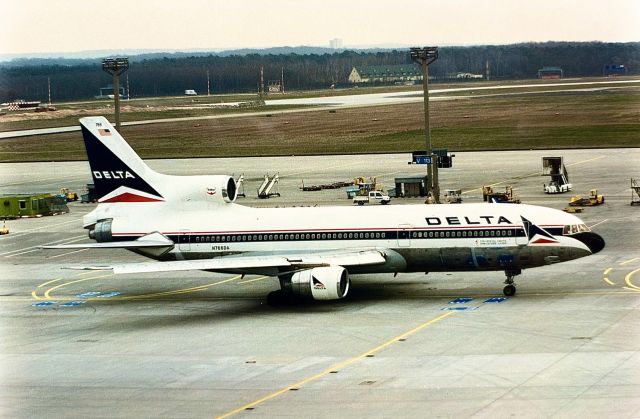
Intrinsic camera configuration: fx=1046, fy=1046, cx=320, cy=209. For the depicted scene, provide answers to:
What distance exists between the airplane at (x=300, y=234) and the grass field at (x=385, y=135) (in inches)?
3476

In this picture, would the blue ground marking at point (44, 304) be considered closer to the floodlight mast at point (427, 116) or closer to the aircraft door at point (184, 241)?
the aircraft door at point (184, 241)

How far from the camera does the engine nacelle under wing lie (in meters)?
52.3

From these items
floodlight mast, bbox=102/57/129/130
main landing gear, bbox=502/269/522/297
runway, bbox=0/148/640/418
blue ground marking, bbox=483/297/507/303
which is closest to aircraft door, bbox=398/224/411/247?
runway, bbox=0/148/640/418

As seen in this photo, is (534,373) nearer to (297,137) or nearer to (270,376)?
(270,376)

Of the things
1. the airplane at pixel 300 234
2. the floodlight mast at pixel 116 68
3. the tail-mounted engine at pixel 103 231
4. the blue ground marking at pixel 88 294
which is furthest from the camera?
the floodlight mast at pixel 116 68

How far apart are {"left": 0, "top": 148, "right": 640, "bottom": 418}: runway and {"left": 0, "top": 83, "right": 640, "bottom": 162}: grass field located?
249ft

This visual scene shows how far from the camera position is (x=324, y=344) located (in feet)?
148

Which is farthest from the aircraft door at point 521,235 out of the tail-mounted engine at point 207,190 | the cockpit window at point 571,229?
the tail-mounted engine at point 207,190

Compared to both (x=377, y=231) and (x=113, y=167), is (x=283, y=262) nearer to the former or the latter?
(x=377, y=231)

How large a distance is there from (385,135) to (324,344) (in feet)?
405

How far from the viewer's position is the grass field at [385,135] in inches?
5891

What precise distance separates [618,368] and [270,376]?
13.0 metres

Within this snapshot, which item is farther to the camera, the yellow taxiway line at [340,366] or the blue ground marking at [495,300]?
the blue ground marking at [495,300]

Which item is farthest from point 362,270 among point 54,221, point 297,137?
point 297,137
